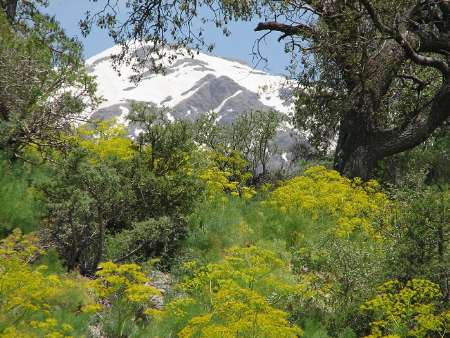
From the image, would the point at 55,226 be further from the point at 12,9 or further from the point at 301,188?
the point at 12,9

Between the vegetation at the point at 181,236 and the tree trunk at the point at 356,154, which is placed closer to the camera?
the vegetation at the point at 181,236

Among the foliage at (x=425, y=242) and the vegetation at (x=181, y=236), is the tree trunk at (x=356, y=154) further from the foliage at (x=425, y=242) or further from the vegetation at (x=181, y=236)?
the foliage at (x=425, y=242)

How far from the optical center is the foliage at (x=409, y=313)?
6.73 m

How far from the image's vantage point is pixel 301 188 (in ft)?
46.6

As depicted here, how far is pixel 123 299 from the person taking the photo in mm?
6742

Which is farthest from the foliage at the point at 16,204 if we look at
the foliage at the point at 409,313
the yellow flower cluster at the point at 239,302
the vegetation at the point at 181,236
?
the foliage at the point at 409,313

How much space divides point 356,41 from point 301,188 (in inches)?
160

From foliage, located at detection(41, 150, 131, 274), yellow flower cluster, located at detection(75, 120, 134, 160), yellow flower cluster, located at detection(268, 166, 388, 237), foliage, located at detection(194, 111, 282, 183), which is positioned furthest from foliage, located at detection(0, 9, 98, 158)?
foliage, located at detection(194, 111, 282, 183)

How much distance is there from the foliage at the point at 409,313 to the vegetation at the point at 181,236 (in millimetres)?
33

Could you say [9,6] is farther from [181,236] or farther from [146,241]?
[146,241]

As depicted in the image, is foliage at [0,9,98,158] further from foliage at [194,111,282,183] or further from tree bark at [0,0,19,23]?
foliage at [194,111,282,183]

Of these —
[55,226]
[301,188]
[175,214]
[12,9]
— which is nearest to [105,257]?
[55,226]

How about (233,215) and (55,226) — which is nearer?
(55,226)

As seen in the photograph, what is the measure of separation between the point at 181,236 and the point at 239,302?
379 cm
